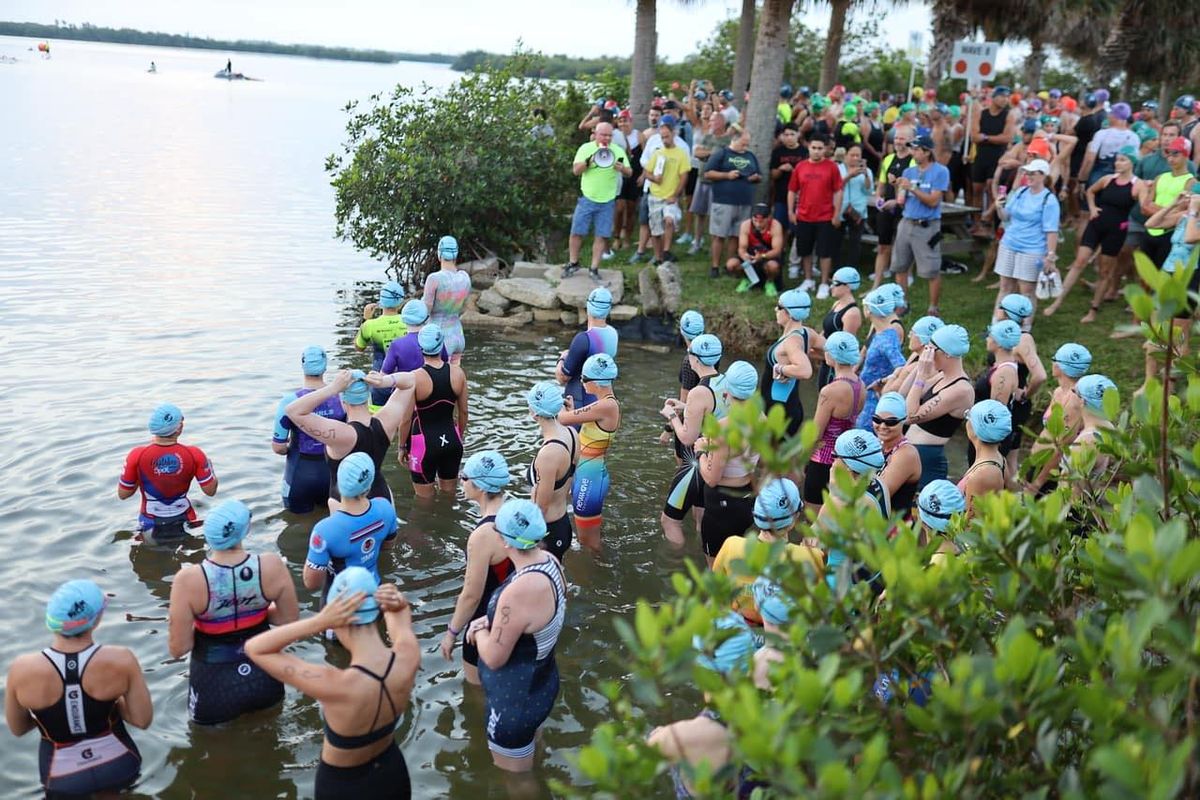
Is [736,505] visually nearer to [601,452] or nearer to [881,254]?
[601,452]

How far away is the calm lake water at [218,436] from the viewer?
20.3ft

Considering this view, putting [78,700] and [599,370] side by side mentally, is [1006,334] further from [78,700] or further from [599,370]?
[78,700]

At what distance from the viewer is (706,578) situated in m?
2.97

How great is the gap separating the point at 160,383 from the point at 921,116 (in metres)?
11.8

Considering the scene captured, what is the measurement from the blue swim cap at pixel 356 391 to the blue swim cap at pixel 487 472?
1990mm

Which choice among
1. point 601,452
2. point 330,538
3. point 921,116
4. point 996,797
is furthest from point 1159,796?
point 921,116

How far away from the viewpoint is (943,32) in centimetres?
2439

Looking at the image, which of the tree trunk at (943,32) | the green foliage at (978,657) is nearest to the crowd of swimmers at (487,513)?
the green foliage at (978,657)

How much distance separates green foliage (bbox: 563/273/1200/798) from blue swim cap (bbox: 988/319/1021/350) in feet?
15.2

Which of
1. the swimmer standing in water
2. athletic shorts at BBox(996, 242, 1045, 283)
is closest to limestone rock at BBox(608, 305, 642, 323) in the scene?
the swimmer standing in water

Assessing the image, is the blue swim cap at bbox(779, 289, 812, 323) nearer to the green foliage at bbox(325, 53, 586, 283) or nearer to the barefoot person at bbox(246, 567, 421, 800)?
the barefoot person at bbox(246, 567, 421, 800)

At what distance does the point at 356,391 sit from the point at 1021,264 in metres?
8.48

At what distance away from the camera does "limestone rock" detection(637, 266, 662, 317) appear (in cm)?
1558

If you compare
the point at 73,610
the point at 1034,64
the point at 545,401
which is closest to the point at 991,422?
the point at 545,401
